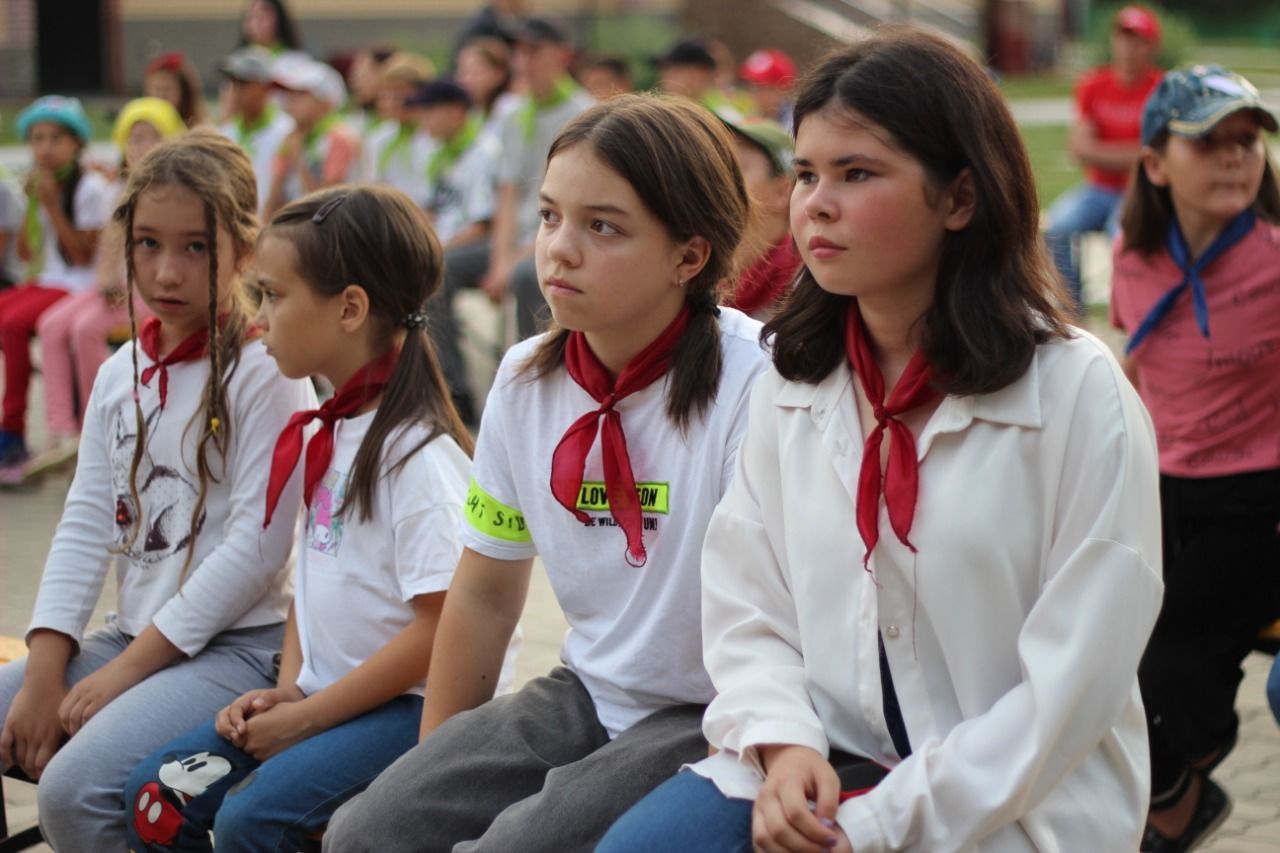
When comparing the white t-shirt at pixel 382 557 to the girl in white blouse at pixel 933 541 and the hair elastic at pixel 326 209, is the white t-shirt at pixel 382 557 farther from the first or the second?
the girl in white blouse at pixel 933 541

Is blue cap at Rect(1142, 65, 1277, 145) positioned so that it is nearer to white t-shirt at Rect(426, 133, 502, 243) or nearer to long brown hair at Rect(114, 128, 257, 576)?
long brown hair at Rect(114, 128, 257, 576)

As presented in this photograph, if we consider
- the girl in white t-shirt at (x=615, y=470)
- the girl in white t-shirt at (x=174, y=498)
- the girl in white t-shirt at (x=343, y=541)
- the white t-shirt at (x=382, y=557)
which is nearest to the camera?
the girl in white t-shirt at (x=615, y=470)

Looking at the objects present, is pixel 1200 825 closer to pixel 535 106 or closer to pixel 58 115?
pixel 535 106

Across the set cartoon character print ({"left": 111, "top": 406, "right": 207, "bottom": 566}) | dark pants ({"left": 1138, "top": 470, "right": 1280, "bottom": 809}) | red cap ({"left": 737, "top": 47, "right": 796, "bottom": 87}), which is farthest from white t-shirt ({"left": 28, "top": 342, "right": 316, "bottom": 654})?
red cap ({"left": 737, "top": 47, "right": 796, "bottom": 87})

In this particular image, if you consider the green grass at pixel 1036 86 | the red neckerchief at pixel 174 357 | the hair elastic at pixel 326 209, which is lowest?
the green grass at pixel 1036 86

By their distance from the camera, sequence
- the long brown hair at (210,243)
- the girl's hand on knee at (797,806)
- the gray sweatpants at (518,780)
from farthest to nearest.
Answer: the long brown hair at (210,243), the gray sweatpants at (518,780), the girl's hand on knee at (797,806)

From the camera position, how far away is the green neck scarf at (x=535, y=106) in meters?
8.00

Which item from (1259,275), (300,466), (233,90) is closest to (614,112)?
(300,466)

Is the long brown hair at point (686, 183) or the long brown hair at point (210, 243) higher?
the long brown hair at point (686, 183)

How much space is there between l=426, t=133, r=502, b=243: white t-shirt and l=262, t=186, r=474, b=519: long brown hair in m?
5.19

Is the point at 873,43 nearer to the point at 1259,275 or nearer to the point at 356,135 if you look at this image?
the point at 1259,275

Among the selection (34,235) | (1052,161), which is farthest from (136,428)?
(1052,161)

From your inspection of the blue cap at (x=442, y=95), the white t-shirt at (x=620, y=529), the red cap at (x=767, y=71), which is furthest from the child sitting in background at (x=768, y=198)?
the red cap at (x=767, y=71)

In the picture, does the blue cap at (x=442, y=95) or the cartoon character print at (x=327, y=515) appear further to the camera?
the blue cap at (x=442, y=95)
